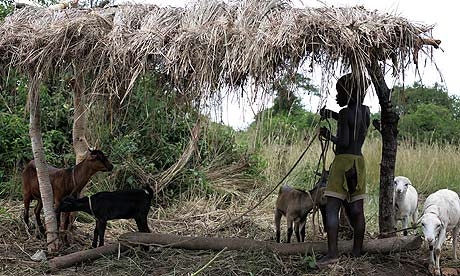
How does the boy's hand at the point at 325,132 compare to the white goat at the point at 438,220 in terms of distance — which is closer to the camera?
the boy's hand at the point at 325,132

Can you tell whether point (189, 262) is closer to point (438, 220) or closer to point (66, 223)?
point (66, 223)

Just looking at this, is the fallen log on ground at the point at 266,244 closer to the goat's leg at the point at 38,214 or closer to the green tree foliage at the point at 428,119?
the goat's leg at the point at 38,214

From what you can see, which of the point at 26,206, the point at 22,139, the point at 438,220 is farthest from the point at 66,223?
the point at 438,220

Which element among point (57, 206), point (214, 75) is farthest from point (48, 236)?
point (214, 75)

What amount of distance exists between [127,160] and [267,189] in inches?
103

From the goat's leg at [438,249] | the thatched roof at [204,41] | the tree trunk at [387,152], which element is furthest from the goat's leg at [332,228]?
the thatched roof at [204,41]

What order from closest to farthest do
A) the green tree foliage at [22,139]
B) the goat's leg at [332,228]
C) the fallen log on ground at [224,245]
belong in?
the goat's leg at [332,228], the fallen log on ground at [224,245], the green tree foliage at [22,139]

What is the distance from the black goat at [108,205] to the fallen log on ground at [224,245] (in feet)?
0.80

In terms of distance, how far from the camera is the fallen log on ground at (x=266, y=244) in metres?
6.09

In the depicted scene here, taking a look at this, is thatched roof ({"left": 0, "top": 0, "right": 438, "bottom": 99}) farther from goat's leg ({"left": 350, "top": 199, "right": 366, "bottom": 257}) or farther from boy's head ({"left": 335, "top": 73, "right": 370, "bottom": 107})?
goat's leg ({"left": 350, "top": 199, "right": 366, "bottom": 257})

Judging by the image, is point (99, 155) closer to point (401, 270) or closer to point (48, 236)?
point (48, 236)

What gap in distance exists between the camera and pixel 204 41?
5266mm

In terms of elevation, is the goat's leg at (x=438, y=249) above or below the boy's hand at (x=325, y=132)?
below

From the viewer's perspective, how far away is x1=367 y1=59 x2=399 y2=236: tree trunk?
6.20 m
